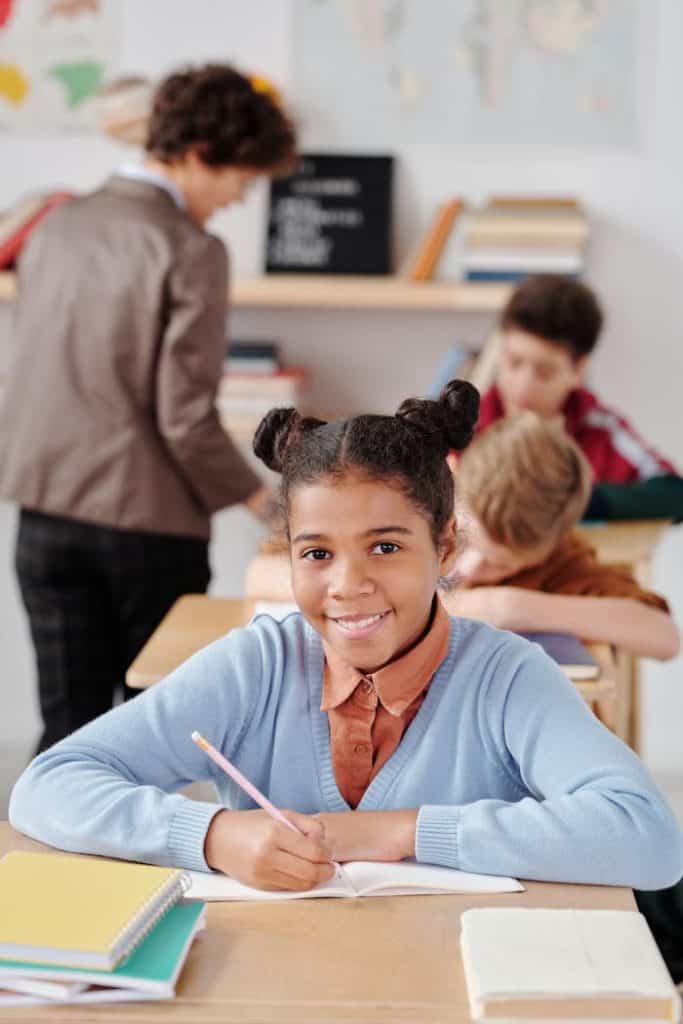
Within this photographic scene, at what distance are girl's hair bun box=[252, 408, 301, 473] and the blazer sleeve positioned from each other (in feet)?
4.07

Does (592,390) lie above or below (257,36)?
below

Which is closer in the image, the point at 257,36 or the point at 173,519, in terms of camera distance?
the point at 173,519

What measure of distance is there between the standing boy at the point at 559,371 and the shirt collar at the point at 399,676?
160 centimetres

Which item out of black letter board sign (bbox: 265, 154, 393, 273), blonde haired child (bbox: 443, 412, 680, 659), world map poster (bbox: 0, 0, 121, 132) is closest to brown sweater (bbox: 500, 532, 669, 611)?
blonde haired child (bbox: 443, 412, 680, 659)

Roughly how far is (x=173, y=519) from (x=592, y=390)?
1.39m

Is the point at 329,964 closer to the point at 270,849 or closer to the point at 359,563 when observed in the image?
the point at 270,849

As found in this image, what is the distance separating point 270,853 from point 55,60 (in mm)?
2881

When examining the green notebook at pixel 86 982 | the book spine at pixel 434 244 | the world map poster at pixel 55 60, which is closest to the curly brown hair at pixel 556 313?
the book spine at pixel 434 244

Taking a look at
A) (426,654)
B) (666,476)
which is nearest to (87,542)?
(666,476)

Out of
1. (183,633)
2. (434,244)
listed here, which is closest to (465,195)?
(434,244)

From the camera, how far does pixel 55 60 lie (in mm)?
3648

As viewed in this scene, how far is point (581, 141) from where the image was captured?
3633 mm

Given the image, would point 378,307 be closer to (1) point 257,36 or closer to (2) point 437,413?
(1) point 257,36

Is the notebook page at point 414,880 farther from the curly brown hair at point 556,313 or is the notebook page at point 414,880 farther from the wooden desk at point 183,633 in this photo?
the curly brown hair at point 556,313
